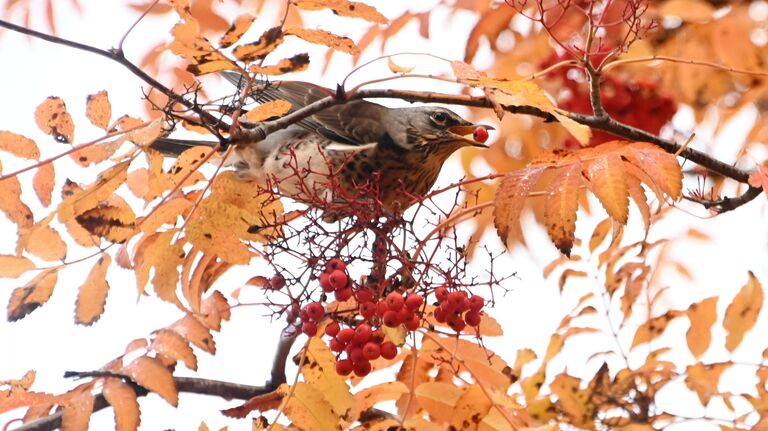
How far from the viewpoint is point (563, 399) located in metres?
2.24

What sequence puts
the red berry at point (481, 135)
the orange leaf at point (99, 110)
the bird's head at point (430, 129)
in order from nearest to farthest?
the orange leaf at point (99, 110) < the red berry at point (481, 135) < the bird's head at point (430, 129)

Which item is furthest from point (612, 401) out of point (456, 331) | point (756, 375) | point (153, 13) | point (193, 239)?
point (153, 13)

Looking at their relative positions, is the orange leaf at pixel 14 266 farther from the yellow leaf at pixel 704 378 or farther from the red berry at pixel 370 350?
the yellow leaf at pixel 704 378

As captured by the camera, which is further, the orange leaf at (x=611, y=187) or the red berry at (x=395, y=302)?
the red berry at (x=395, y=302)

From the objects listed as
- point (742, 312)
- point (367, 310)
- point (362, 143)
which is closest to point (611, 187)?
point (367, 310)

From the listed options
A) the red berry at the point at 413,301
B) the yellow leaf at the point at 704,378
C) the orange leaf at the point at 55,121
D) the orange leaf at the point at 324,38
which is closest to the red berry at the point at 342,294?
the red berry at the point at 413,301

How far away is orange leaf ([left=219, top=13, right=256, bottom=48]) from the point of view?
1.53 metres

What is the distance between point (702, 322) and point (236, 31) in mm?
1246

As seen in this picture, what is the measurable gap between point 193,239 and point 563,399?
40.1 inches

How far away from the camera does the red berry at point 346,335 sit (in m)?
1.80

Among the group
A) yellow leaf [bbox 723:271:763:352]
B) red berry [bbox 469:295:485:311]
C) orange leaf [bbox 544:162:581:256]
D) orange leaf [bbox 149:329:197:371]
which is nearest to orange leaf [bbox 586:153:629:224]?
orange leaf [bbox 544:162:581:256]

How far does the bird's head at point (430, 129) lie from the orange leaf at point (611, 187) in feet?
3.53

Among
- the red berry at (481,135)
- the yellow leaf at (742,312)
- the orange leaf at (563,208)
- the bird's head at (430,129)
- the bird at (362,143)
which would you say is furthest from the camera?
the bird's head at (430,129)

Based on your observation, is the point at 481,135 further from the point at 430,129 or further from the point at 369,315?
the point at 369,315
